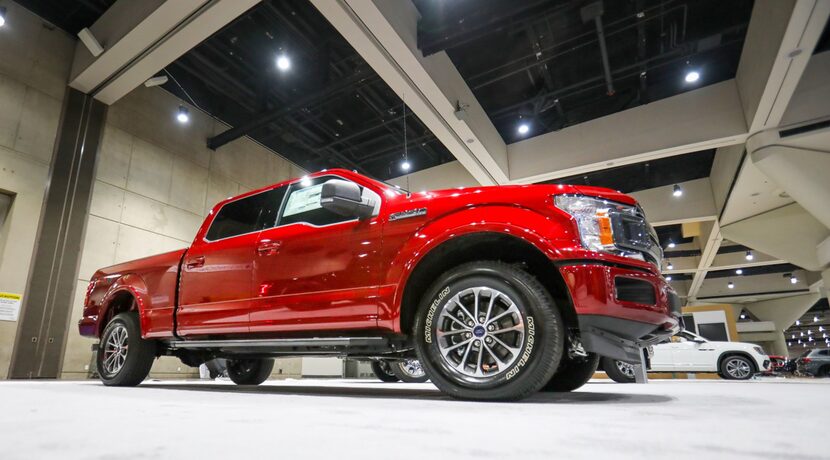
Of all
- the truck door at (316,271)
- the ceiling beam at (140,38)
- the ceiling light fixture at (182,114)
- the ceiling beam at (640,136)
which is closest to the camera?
the truck door at (316,271)

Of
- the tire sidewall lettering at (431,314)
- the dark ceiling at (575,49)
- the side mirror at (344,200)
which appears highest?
the dark ceiling at (575,49)

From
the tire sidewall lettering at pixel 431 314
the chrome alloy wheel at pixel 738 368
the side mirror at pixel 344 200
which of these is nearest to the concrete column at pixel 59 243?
the side mirror at pixel 344 200

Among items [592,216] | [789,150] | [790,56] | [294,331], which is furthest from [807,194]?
[294,331]

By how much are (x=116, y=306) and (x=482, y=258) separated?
12.6 feet

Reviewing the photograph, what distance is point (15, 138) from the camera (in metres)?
7.02

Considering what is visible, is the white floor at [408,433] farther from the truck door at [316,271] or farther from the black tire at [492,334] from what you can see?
the truck door at [316,271]

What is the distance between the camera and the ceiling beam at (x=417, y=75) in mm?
5941

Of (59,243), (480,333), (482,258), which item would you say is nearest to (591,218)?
(482,258)

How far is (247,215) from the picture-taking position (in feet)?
12.3

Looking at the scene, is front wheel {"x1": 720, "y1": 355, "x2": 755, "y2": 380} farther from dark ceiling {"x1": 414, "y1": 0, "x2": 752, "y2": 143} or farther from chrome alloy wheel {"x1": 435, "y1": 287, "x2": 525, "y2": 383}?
chrome alloy wheel {"x1": 435, "y1": 287, "x2": 525, "y2": 383}

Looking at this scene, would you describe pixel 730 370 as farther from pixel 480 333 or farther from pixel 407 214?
pixel 407 214

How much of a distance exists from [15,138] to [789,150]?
541 inches

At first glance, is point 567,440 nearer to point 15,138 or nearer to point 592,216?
point 592,216

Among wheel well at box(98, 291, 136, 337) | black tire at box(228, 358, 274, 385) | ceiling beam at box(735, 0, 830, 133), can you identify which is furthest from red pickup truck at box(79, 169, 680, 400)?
ceiling beam at box(735, 0, 830, 133)
